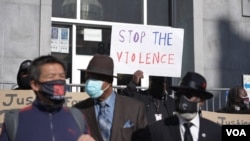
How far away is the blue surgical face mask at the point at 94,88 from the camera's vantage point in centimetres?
436

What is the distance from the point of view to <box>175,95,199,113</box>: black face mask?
376cm

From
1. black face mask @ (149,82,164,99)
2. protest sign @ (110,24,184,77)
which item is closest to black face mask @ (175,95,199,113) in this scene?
black face mask @ (149,82,164,99)

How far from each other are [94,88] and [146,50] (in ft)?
9.08

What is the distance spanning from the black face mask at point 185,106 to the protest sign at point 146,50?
3140mm

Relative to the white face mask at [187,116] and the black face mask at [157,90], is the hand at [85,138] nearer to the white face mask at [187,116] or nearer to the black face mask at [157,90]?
the white face mask at [187,116]

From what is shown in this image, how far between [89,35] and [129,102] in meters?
→ 5.60

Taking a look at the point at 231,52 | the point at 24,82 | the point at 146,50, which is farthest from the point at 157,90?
the point at 231,52

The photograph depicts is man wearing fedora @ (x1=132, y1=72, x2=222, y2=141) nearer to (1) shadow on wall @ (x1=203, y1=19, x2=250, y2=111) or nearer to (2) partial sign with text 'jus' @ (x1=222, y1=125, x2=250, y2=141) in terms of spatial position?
(2) partial sign with text 'jus' @ (x1=222, y1=125, x2=250, y2=141)

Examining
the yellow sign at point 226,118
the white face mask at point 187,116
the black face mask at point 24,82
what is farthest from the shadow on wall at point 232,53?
the white face mask at point 187,116

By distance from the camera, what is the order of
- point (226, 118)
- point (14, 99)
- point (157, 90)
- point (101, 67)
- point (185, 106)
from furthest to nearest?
point (226, 118) → point (157, 90) → point (14, 99) → point (101, 67) → point (185, 106)

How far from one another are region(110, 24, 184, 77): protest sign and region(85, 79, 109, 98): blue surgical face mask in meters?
2.49

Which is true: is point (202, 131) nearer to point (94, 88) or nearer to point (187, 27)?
point (94, 88)

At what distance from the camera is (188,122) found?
3.84 meters

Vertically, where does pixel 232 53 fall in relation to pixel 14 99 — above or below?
above
